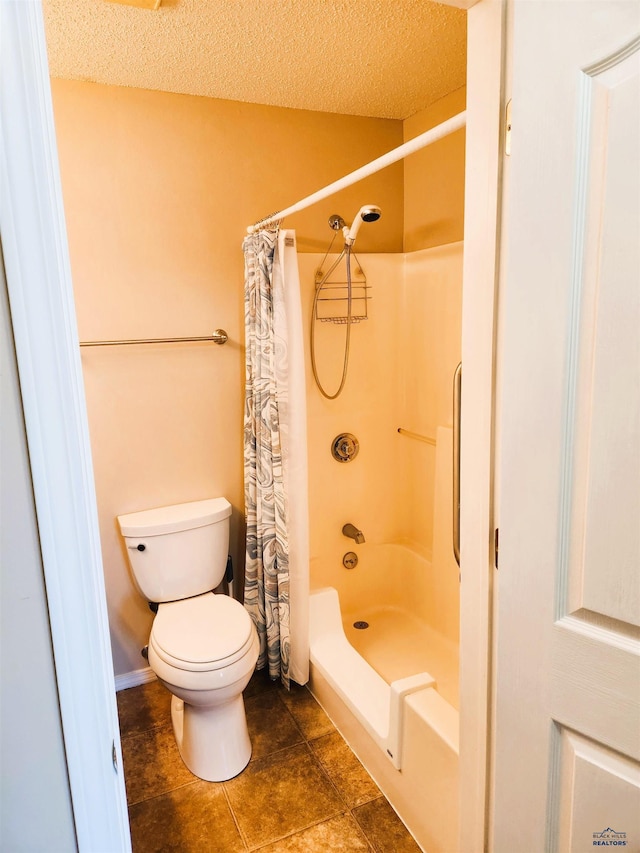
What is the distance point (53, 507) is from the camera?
701 mm

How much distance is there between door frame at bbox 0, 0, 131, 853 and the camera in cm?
62

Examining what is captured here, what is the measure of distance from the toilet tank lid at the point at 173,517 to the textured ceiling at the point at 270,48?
1.66 m

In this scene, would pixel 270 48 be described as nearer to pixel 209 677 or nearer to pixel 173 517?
pixel 173 517

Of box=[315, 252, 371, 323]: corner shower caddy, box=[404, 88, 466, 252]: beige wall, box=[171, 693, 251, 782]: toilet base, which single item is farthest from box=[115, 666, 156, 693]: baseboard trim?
box=[404, 88, 466, 252]: beige wall

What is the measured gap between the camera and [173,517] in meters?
2.27

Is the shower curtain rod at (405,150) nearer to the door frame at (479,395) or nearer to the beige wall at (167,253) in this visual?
the door frame at (479,395)

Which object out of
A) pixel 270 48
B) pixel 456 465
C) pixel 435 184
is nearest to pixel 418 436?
pixel 456 465

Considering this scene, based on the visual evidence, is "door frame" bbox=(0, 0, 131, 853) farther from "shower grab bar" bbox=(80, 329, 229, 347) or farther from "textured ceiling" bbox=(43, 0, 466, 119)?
"shower grab bar" bbox=(80, 329, 229, 347)

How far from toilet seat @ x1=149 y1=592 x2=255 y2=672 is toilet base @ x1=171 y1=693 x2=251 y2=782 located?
0.22m

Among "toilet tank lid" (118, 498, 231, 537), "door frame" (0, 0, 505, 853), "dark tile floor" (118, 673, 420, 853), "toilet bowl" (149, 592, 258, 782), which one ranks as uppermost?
"door frame" (0, 0, 505, 853)

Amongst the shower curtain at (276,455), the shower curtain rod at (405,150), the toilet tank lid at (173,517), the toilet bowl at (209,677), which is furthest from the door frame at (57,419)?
the toilet tank lid at (173,517)

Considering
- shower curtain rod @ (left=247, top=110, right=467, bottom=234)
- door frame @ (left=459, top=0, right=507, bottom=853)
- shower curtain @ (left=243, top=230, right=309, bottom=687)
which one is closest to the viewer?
door frame @ (left=459, top=0, right=507, bottom=853)

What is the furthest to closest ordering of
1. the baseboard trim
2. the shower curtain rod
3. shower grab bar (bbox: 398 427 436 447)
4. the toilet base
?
1. shower grab bar (bbox: 398 427 436 447)
2. the baseboard trim
3. the toilet base
4. the shower curtain rod

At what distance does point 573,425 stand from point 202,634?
1.53 m
